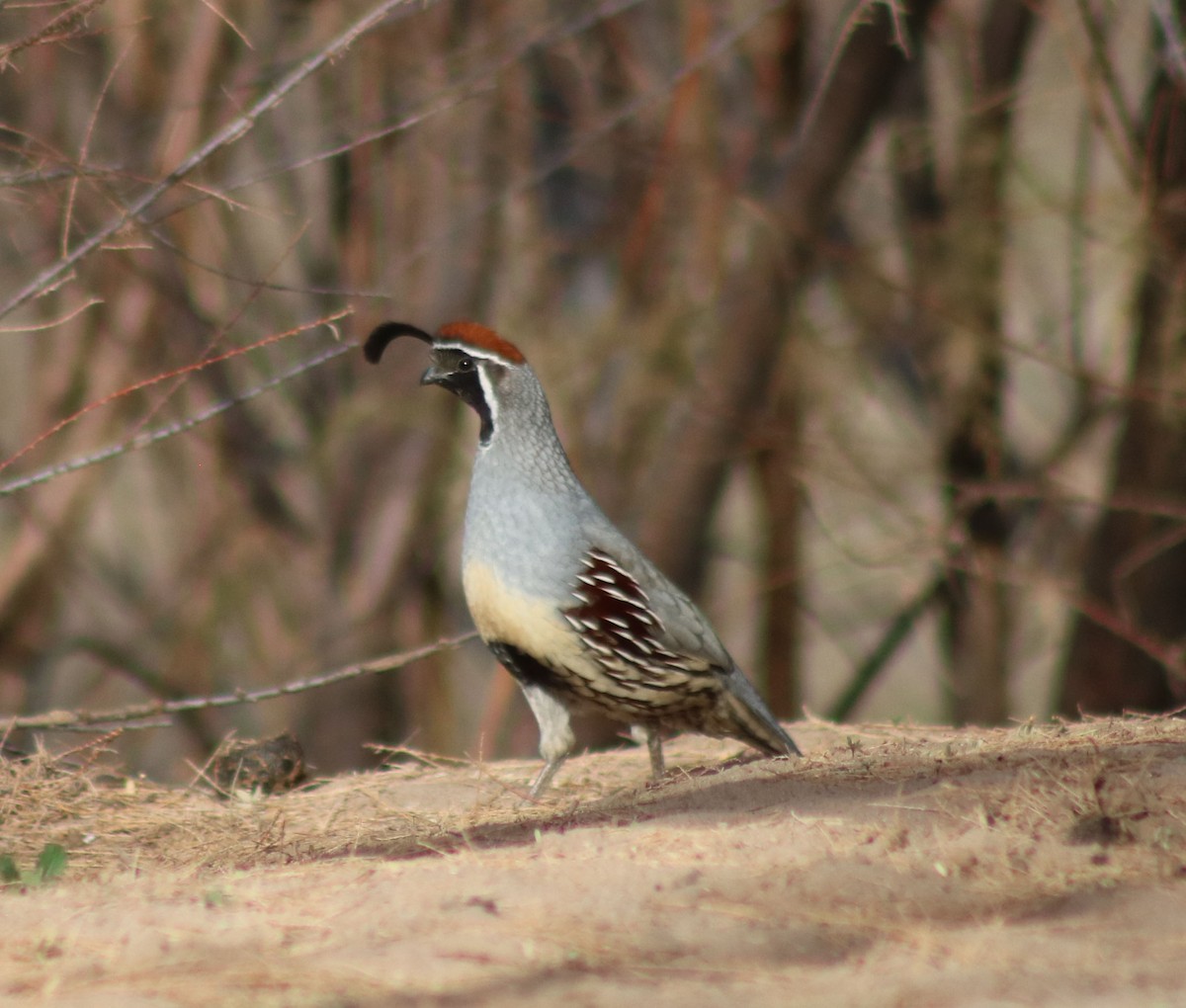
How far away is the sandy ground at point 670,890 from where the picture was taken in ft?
7.88

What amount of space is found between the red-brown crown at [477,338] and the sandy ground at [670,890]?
4.02ft

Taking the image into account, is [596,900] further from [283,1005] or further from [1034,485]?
[1034,485]

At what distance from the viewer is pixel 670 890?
2.84 m

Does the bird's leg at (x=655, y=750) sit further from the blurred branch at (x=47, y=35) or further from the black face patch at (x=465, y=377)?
the blurred branch at (x=47, y=35)

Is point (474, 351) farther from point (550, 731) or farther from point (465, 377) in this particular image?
point (550, 731)

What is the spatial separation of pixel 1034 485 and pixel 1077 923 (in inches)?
151

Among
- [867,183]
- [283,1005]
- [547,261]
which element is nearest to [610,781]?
[283,1005]

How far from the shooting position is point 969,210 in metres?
7.52

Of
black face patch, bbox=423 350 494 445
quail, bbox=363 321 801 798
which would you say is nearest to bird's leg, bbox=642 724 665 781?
quail, bbox=363 321 801 798

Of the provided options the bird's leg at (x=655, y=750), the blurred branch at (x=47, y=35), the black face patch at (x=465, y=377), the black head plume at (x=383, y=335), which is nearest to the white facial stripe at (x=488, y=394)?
the black face patch at (x=465, y=377)

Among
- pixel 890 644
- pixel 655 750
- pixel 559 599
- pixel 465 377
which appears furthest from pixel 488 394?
pixel 890 644

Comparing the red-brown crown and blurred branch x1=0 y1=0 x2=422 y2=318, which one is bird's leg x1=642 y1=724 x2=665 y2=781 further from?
blurred branch x1=0 y1=0 x2=422 y2=318

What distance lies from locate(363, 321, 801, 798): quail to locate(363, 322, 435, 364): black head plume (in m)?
0.02

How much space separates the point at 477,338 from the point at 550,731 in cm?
110
